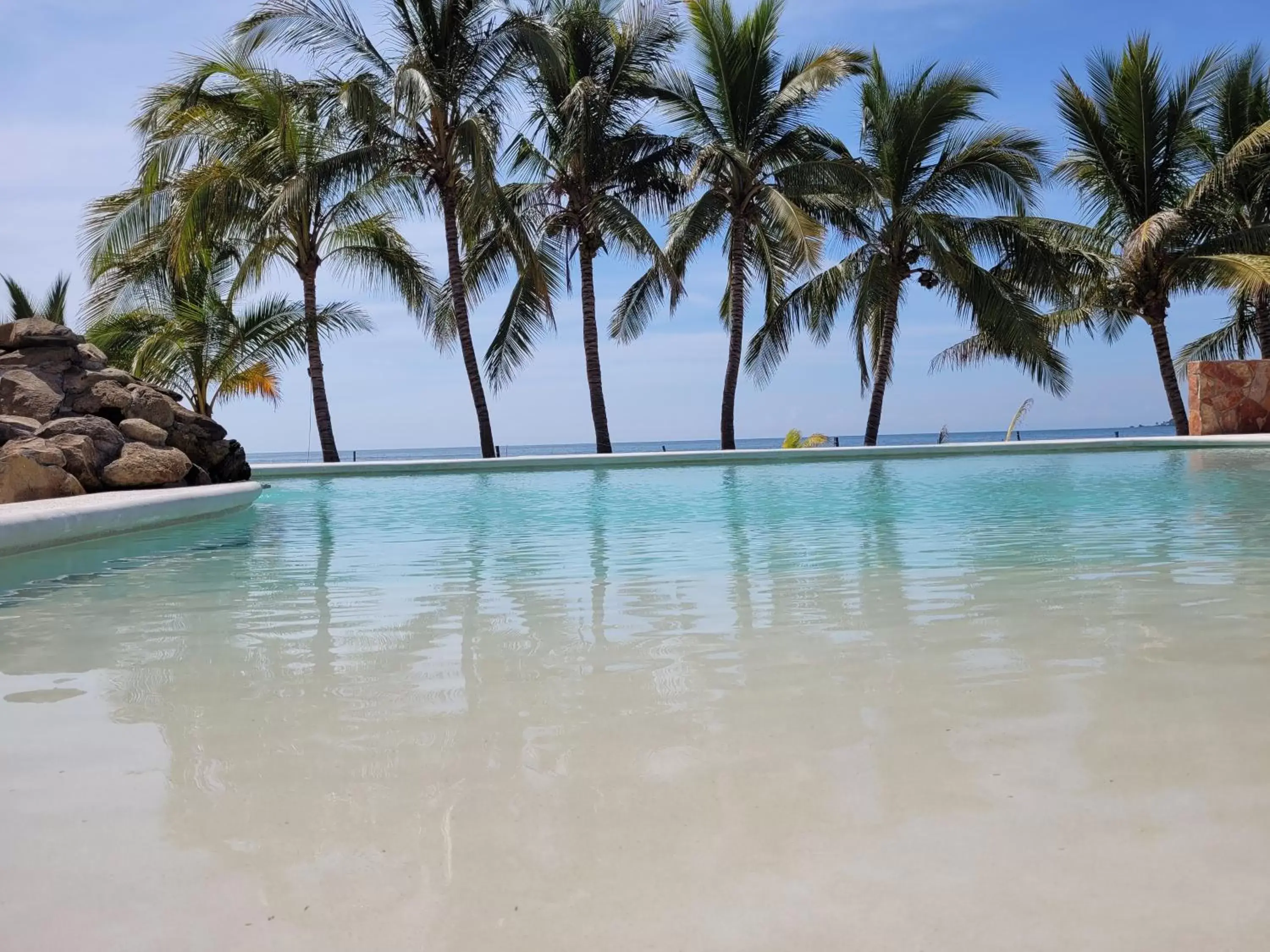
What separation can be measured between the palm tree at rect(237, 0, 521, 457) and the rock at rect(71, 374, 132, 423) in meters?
6.82

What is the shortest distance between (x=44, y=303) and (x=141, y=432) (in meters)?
13.8

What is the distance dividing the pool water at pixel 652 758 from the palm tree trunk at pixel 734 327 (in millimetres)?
13005

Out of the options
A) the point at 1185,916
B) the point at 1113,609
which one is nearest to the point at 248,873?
the point at 1185,916

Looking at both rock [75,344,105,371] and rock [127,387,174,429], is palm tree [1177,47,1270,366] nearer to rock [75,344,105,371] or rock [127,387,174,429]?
rock [127,387,174,429]

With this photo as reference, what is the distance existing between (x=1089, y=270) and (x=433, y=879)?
19775 mm

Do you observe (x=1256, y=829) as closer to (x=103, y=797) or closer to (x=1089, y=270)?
(x=103, y=797)

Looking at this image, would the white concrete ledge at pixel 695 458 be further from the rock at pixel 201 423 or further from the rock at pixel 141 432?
the rock at pixel 141 432

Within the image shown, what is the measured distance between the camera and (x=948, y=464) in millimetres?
13766

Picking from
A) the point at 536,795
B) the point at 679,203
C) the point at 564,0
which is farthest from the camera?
the point at 679,203

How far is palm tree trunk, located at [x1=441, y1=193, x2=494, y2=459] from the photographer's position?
16.1m

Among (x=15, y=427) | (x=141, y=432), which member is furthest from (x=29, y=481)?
(x=141, y=432)

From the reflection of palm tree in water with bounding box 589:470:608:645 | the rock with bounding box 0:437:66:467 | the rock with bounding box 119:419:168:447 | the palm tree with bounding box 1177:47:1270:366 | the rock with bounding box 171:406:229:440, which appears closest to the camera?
the reflection of palm tree in water with bounding box 589:470:608:645

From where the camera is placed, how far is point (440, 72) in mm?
15766

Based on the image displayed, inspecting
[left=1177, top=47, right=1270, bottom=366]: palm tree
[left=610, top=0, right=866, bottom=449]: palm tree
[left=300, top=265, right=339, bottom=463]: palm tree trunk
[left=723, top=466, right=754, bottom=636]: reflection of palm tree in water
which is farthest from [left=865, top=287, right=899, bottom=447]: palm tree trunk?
[left=300, top=265, right=339, bottom=463]: palm tree trunk
